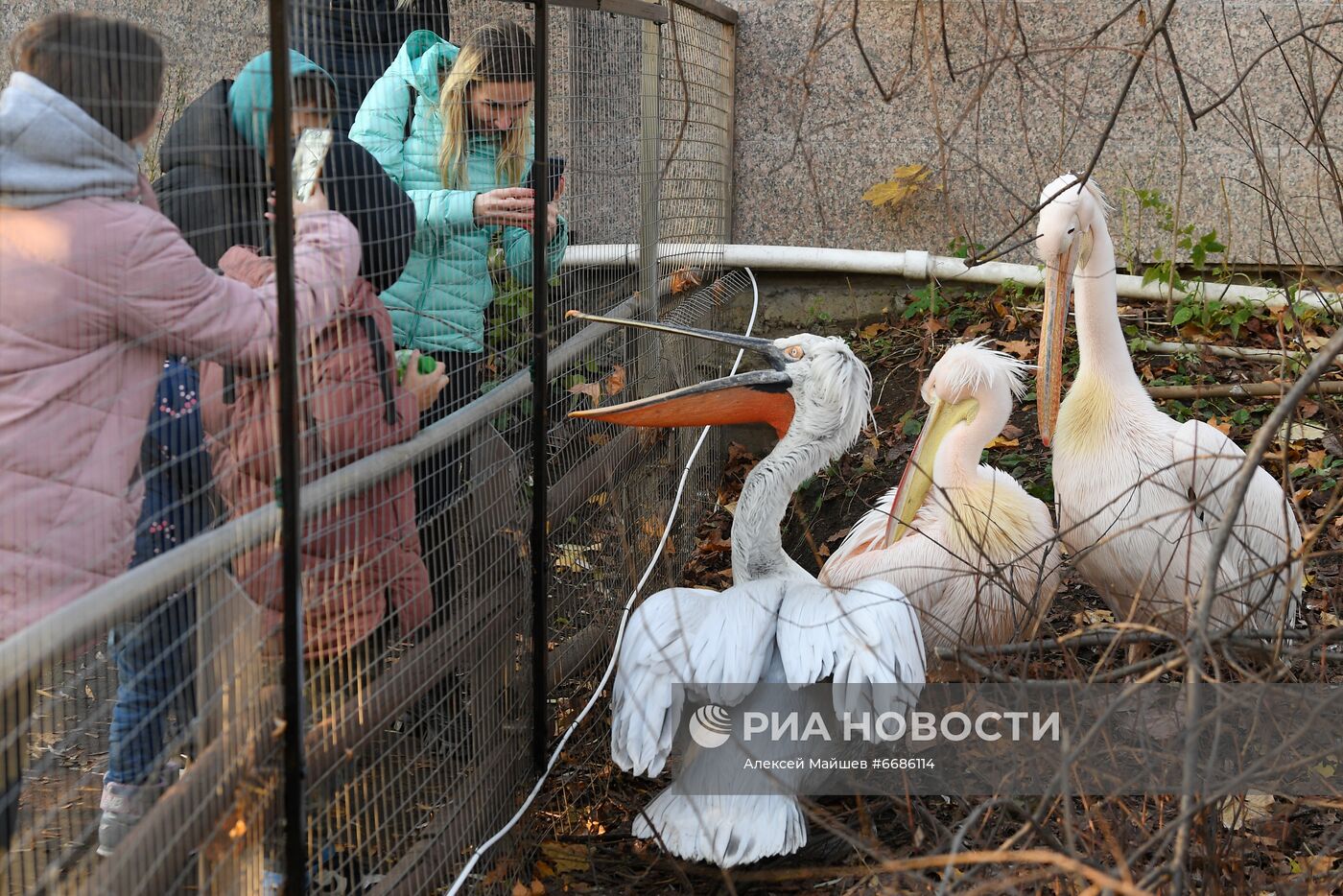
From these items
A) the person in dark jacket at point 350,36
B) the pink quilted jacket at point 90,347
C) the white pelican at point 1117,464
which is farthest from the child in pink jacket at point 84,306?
the white pelican at point 1117,464

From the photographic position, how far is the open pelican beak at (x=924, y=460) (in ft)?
14.0

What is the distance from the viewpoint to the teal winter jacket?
3172 mm

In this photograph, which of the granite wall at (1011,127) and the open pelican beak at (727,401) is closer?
the open pelican beak at (727,401)

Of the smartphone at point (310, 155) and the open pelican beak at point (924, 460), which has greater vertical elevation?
the smartphone at point (310, 155)

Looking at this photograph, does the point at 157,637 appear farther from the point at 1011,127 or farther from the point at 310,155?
the point at 1011,127

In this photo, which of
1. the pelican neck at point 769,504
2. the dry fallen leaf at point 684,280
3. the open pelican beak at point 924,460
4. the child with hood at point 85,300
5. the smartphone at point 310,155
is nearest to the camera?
the child with hood at point 85,300

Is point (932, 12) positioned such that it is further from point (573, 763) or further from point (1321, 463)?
point (573, 763)

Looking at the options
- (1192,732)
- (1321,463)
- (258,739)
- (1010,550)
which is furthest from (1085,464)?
(258,739)

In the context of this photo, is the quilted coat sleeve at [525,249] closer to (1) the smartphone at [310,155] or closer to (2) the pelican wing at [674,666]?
(2) the pelican wing at [674,666]

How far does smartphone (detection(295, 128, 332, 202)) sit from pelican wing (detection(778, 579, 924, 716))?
5.23 feet

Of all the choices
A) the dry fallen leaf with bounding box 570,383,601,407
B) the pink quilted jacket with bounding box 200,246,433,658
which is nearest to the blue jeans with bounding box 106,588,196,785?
the pink quilted jacket with bounding box 200,246,433,658

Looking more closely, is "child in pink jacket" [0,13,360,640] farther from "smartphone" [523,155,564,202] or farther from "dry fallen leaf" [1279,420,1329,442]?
"dry fallen leaf" [1279,420,1329,442]

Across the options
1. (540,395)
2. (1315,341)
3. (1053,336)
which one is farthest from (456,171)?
(1315,341)

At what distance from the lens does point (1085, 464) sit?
428 centimetres
